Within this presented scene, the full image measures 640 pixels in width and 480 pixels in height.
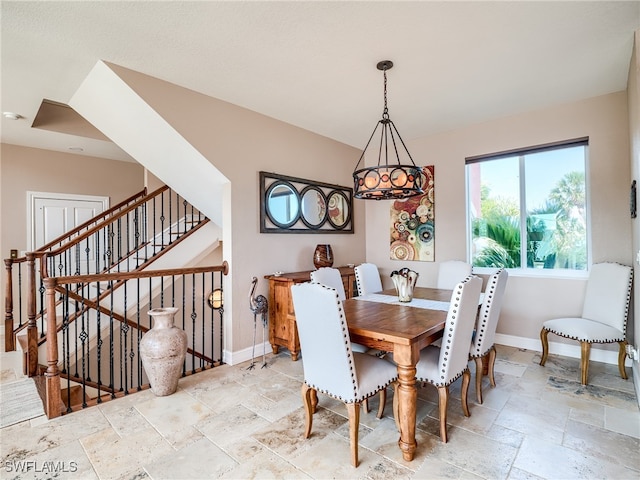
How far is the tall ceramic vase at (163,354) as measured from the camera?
2.62m

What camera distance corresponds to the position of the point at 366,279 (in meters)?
3.50

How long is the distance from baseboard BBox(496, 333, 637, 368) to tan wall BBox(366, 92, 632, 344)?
69 millimetres

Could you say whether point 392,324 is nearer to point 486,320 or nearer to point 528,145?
point 486,320

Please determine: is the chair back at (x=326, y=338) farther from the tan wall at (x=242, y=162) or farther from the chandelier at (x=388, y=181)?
the tan wall at (x=242, y=162)

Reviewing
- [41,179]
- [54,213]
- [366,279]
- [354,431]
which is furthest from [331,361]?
[41,179]

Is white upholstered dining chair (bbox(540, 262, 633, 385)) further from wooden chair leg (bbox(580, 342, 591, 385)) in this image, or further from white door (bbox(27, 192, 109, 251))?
white door (bbox(27, 192, 109, 251))

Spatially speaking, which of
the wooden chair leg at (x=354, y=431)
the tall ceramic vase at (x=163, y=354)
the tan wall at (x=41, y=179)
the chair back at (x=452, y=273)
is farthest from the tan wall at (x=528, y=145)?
the tan wall at (x=41, y=179)

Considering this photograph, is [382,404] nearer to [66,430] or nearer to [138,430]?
[138,430]

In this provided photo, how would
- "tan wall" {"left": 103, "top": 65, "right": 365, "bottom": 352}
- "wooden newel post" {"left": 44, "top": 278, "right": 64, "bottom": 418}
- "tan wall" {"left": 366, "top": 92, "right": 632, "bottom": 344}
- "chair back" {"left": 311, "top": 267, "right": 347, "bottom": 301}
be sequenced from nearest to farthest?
"wooden newel post" {"left": 44, "top": 278, "right": 64, "bottom": 418}
"chair back" {"left": 311, "top": 267, "right": 347, "bottom": 301}
"tan wall" {"left": 103, "top": 65, "right": 365, "bottom": 352}
"tan wall" {"left": 366, "top": 92, "right": 632, "bottom": 344}

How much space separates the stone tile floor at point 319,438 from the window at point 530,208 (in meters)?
1.45

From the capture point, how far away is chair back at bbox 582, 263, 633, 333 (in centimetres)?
292

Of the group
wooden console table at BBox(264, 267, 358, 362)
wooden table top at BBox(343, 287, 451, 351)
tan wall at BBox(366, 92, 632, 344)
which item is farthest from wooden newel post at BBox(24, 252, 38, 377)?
tan wall at BBox(366, 92, 632, 344)

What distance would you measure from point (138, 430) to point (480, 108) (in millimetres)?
4368

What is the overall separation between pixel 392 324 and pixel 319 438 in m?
0.88
